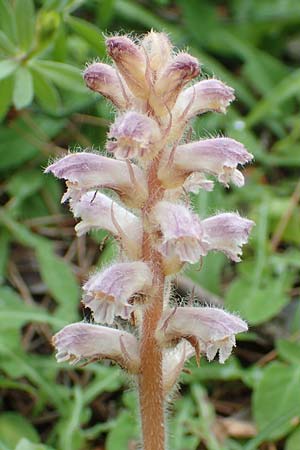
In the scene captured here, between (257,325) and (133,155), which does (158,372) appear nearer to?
(133,155)

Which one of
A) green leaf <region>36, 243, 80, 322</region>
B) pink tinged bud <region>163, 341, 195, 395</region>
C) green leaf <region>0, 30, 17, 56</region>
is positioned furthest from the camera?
green leaf <region>36, 243, 80, 322</region>

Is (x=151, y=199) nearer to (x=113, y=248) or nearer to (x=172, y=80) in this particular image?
(x=172, y=80)

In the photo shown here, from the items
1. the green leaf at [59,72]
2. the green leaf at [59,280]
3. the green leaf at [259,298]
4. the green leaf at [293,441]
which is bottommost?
the green leaf at [59,280]

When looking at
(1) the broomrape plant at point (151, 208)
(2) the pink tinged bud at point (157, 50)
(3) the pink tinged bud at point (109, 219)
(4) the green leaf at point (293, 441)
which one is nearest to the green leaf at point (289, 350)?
(4) the green leaf at point (293, 441)

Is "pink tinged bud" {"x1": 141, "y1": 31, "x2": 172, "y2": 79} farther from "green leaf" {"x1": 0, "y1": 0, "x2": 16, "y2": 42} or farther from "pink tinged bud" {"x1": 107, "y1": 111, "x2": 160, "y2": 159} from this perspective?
→ "green leaf" {"x1": 0, "y1": 0, "x2": 16, "y2": 42}

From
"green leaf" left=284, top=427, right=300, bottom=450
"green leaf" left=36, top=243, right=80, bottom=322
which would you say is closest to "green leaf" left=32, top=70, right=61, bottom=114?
"green leaf" left=36, top=243, right=80, bottom=322

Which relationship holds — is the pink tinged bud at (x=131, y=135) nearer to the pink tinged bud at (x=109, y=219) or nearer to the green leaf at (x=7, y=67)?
the pink tinged bud at (x=109, y=219)

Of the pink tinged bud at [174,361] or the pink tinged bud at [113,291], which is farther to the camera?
the pink tinged bud at [174,361]

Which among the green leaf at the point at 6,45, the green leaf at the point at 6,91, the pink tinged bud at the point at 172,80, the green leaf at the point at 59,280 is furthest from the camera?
the green leaf at the point at 59,280
